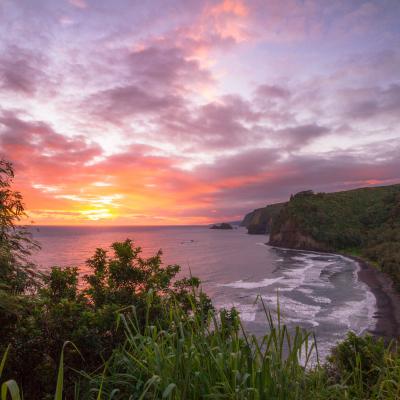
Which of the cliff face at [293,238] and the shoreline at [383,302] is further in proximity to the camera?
the cliff face at [293,238]

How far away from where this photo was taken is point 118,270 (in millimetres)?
13742

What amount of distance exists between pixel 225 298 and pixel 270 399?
42.6 m

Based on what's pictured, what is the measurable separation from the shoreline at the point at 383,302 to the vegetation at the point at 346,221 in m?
15.6

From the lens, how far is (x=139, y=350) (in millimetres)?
3248

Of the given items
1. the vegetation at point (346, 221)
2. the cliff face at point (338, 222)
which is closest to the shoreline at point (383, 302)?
the vegetation at point (346, 221)

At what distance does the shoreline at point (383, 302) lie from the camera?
30831 mm

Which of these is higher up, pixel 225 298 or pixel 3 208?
pixel 3 208

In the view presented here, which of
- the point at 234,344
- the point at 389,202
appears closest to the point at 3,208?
the point at 234,344

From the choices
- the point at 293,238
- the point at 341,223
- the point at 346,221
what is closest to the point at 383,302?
the point at 341,223

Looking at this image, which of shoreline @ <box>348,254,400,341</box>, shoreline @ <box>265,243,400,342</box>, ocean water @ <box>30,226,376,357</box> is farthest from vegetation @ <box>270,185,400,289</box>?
ocean water @ <box>30,226,376,357</box>

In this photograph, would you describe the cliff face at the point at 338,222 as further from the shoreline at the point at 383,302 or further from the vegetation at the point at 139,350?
the vegetation at the point at 139,350

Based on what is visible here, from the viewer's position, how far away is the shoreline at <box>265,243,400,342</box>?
101 ft

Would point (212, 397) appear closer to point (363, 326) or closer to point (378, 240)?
point (363, 326)

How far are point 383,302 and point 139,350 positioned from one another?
46.4 metres
